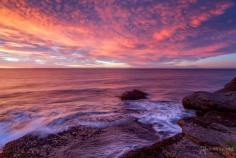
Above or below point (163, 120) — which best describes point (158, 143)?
above

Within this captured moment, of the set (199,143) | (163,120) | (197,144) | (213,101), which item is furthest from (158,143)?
(213,101)

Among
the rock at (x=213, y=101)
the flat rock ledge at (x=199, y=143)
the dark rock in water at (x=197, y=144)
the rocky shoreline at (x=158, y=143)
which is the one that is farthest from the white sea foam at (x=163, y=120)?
the dark rock in water at (x=197, y=144)

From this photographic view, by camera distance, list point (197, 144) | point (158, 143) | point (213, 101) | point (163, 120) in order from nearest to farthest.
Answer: point (197, 144)
point (158, 143)
point (163, 120)
point (213, 101)

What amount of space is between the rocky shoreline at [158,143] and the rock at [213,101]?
141mm

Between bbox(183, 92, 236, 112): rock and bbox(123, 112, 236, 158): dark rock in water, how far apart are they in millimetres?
4776

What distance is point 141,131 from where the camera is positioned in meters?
12.0

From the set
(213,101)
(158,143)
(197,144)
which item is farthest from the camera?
(213,101)

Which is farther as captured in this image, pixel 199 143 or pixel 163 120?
pixel 163 120

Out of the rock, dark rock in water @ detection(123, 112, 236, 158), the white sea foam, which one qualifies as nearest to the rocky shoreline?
dark rock in water @ detection(123, 112, 236, 158)

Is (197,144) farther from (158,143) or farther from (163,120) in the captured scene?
(163,120)

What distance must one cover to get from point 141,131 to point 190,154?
17.0ft

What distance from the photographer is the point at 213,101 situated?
596 inches

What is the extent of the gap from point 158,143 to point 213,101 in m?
9.70

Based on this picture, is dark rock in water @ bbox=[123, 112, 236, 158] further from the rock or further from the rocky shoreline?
the rock
